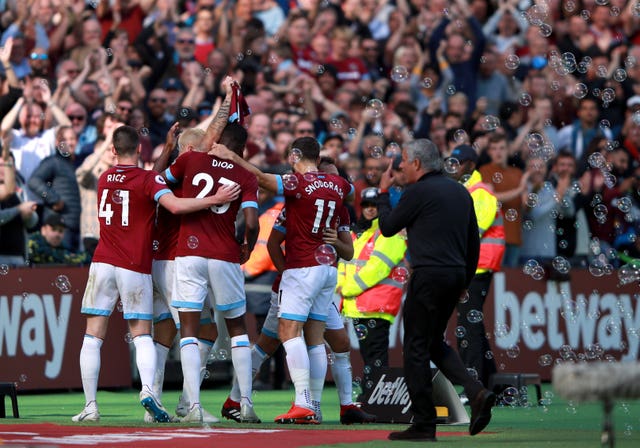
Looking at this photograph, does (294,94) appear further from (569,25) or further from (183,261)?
(183,261)

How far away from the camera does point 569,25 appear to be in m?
24.8

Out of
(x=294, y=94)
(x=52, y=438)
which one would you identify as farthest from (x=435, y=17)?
(x=52, y=438)

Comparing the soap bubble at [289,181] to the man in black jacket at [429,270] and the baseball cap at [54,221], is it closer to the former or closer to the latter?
the man in black jacket at [429,270]

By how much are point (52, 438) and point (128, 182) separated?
8.42ft

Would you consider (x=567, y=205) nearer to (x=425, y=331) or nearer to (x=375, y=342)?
(x=375, y=342)

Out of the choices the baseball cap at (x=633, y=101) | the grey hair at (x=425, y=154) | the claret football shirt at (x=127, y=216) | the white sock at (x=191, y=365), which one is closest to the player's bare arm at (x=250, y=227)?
the claret football shirt at (x=127, y=216)

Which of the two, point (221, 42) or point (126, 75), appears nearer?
point (126, 75)

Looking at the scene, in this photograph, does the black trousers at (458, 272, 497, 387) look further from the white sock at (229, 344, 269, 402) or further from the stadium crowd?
the white sock at (229, 344, 269, 402)

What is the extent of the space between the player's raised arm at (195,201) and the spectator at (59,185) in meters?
5.39

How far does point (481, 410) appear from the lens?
436 inches

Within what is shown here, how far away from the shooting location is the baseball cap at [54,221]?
17.2 metres

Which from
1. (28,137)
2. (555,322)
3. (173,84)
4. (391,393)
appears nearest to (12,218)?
(28,137)

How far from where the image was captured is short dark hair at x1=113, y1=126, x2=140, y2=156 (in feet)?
41.4

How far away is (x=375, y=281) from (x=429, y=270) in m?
3.35
